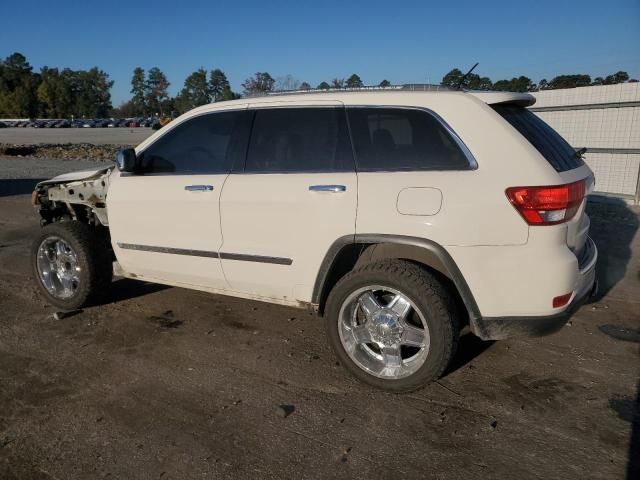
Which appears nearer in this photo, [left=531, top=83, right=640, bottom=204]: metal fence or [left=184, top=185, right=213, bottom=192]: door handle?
[left=184, top=185, right=213, bottom=192]: door handle

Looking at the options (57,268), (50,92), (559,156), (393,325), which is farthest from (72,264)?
(50,92)

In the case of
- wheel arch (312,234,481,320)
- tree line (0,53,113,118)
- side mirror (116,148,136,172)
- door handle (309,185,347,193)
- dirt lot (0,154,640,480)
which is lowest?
dirt lot (0,154,640,480)

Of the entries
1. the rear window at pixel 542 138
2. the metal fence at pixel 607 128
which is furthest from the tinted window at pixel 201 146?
the metal fence at pixel 607 128

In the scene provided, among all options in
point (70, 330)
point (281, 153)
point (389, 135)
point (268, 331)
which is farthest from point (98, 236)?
point (389, 135)

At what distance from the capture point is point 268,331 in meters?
4.42

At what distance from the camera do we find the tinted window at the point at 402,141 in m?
3.22

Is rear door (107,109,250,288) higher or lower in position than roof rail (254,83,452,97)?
lower

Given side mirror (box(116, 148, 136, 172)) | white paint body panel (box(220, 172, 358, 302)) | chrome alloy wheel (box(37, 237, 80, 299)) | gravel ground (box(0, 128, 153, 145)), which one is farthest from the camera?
gravel ground (box(0, 128, 153, 145))

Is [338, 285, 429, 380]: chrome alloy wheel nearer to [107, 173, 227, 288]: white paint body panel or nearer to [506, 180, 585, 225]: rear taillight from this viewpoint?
[506, 180, 585, 225]: rear taillight

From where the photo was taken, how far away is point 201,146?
4.21m

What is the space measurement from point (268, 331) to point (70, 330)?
5.52 ft

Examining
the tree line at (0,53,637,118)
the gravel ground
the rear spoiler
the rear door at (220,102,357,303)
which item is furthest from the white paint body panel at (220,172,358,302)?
the tree line at (0,53,637,118)

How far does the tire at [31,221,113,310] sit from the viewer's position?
15.4ft

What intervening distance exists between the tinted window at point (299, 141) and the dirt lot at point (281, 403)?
1427mm
